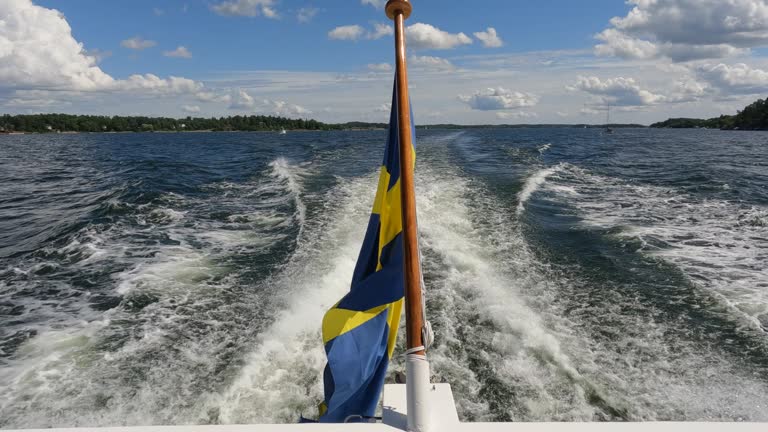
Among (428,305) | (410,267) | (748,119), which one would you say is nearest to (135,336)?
(428,305)

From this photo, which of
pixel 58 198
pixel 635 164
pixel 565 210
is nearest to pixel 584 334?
pixel 565 210

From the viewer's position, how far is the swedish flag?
7.20 ft

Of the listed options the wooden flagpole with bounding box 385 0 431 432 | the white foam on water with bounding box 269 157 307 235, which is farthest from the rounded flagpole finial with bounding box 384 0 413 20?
the white foam on water with bounding box 269 157 307 235

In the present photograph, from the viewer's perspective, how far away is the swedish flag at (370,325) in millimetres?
2193

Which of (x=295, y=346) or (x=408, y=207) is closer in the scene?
(x=408, y=207)

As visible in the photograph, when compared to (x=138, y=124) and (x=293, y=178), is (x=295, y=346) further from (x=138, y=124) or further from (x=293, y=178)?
(x=138, y=124)

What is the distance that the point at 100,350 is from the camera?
4.67 meters

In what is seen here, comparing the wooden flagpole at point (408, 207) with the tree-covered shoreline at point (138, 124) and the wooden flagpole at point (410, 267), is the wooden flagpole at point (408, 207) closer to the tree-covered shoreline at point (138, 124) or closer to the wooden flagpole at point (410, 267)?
the wooden flagpole at point (410, 267)

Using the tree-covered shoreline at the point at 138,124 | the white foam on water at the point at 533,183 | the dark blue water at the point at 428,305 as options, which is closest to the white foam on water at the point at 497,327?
the dark blue water at the point at 428,305

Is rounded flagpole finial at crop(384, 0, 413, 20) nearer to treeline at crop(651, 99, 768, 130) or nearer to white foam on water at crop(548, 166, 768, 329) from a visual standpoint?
white foam on water at crop(548, 166, 768, 329)

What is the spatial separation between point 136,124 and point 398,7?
149238 millimetres

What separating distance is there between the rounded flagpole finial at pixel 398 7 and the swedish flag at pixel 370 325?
0.39 meters

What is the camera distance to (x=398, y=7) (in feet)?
6.26

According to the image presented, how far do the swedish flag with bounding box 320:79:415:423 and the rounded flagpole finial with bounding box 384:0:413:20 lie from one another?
0.39 m
